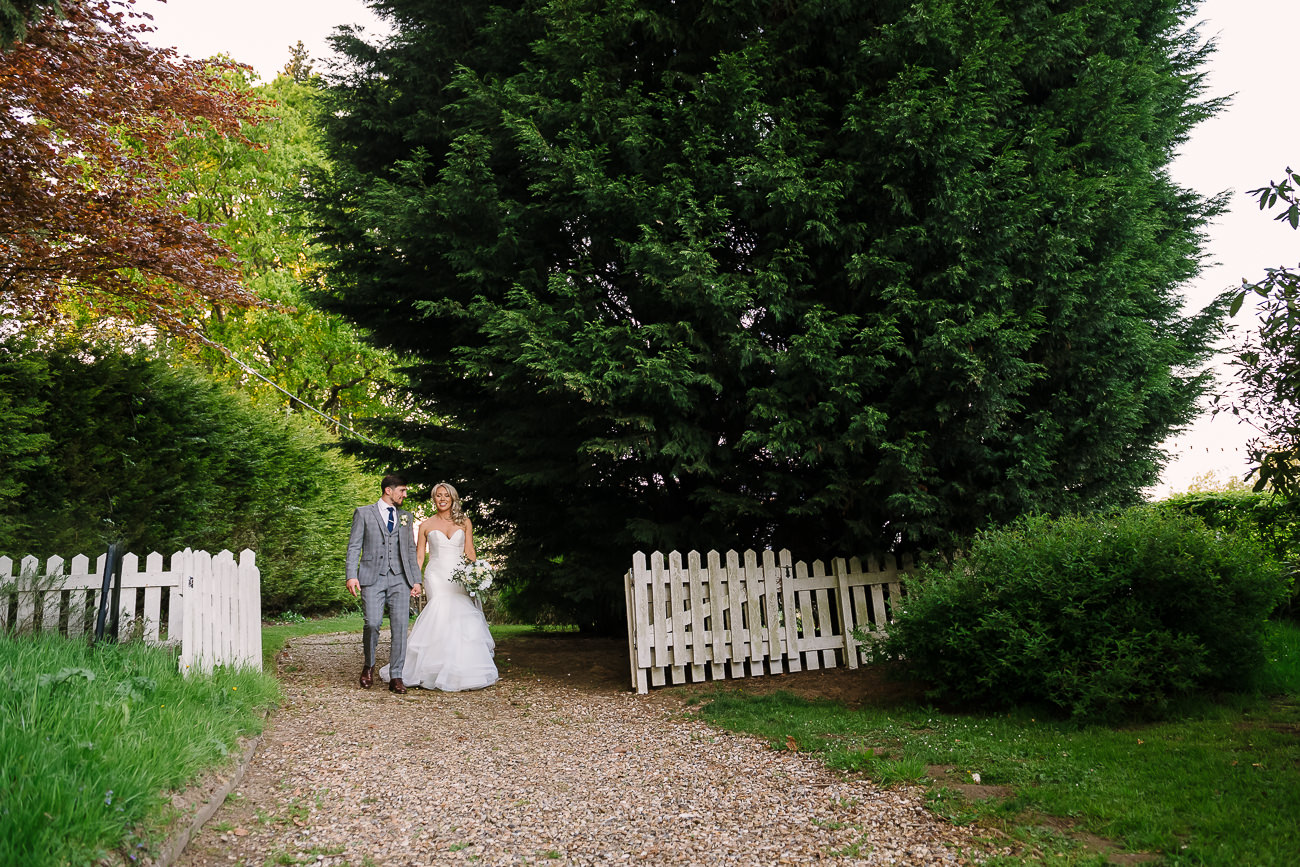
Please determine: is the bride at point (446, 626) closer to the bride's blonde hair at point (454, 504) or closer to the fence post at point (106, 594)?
the bride's blonde hair at point (454, 504)

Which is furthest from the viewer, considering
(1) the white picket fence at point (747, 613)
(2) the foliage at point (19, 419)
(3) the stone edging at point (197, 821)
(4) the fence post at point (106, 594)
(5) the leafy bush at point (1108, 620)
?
(2) the foliage at point (19, 419)

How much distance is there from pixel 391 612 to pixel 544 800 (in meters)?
4.00

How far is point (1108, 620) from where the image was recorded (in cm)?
565

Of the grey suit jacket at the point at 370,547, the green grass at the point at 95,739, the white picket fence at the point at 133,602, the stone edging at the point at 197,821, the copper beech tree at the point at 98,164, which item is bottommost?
the stone edging at the point at 197,821

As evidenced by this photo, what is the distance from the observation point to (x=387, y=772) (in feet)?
14.9

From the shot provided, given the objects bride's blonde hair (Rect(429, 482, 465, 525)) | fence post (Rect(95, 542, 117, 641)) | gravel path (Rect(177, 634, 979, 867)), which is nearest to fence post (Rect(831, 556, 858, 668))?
gravel path (Rect(177, 634, 979, 867))

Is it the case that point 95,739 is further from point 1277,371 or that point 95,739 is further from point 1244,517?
point 1244,517

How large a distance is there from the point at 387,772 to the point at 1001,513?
5.79 m

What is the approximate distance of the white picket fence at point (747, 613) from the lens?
7387 millimetres

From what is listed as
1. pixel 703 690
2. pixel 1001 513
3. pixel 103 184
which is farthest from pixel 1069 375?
pixel 103 184

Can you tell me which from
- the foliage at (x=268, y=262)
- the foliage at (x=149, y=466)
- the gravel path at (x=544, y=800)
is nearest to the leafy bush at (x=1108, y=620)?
the gravel path at (x=544, y=800)

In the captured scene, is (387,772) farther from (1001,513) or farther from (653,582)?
(1001,513)

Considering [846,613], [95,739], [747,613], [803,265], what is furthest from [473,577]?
[803,265]

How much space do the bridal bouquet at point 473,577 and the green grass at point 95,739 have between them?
7.97 ft
